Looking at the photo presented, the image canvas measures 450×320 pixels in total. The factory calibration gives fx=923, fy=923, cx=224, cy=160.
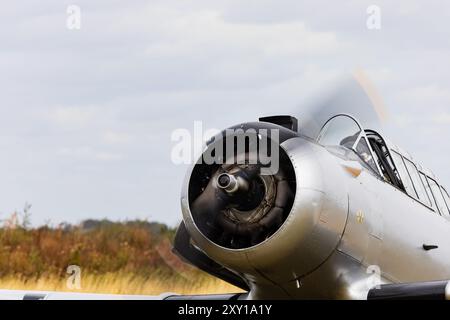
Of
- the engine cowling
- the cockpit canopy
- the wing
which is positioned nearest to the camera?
the engine cowling

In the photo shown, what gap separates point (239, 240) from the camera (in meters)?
7.64

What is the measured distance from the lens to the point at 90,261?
1653 cm

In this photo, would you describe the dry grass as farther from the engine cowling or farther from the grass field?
the engine cowling

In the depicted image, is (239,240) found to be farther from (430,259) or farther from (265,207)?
(430,259)

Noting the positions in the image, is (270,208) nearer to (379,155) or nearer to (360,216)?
(360,216)

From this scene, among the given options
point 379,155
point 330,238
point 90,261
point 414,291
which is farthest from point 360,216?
point 90,261

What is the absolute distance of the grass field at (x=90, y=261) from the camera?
599 inches

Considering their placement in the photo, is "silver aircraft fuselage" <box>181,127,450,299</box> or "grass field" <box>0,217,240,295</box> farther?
"grass field" <box>0,217,240,295</box>

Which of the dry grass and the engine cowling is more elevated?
the engine cowling

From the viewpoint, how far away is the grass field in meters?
15.2

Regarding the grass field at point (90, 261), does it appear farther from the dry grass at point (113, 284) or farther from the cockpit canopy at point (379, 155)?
the cockpit canopy at point (379, 155)

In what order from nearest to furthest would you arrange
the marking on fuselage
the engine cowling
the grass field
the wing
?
the engine cowling → the wing → the marking on fuselage → the grass field

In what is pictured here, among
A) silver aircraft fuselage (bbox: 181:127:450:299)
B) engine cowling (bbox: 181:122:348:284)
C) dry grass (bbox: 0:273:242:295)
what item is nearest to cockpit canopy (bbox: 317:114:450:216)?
silver aircraft fuselage (bbox: 181:127:450:299)
